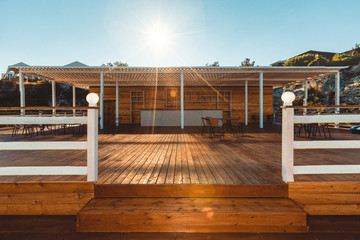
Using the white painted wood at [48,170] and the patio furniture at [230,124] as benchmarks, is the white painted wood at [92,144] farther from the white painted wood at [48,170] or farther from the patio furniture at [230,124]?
the patio furniture at [230,124]

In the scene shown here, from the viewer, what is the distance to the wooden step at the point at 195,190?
2.17m

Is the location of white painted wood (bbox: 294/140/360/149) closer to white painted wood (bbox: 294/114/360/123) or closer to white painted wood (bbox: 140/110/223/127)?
white painted wood (bbox: 294/114/360/123)

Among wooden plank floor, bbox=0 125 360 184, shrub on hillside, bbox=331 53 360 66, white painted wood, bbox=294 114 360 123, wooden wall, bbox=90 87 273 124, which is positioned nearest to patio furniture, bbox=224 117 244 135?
wooden plank floor, bbox=0 125 360 184

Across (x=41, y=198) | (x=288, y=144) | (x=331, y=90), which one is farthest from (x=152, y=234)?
(x=331, y=90)

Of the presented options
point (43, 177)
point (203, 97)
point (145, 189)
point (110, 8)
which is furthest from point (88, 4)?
point (145, 189)

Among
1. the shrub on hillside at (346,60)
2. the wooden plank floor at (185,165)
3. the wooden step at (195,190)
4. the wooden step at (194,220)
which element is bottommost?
the wooden step at (194,220)

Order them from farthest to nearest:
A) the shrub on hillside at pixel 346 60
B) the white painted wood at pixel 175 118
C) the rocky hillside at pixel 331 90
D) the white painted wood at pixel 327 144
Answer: the shrub on hillside at pixel 346 60, the rocky hillside at pixel 331 90, the white painted wood at pixel 175 118, the white painted wood at pixel 327 144

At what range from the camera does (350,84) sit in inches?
829

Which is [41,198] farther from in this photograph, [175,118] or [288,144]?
[175,118]

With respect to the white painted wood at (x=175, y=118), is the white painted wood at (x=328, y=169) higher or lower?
lower

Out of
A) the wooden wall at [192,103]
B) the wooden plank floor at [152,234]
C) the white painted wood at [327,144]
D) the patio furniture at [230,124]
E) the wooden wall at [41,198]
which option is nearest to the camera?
the wooden plank floor at [152,234]

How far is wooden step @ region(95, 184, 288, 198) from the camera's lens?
7.11ft

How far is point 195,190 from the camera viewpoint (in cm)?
218

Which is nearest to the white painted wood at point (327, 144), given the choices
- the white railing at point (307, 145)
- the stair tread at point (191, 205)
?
the white railing at point (307, 145)
